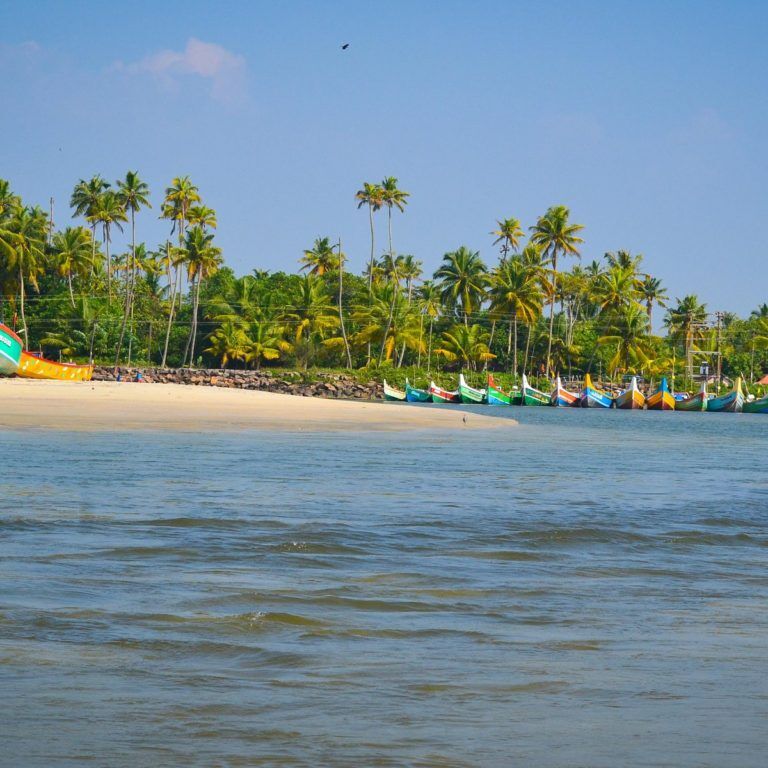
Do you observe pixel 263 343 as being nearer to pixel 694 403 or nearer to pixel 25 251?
pixel 25 251

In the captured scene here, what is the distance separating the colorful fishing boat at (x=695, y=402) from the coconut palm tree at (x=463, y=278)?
1985cm

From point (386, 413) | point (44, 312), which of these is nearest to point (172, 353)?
point (44, 312)

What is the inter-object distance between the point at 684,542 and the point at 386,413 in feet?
93.4

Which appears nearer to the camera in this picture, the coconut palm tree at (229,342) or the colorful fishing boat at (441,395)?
the colorful fishing boat at (441,395)

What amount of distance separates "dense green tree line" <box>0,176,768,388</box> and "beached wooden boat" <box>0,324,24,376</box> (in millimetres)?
33398

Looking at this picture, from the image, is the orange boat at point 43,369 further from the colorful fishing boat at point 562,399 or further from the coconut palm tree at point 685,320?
the coconut palm tree at point 685,320

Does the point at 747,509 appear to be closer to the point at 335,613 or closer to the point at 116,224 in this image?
the point at 335,613

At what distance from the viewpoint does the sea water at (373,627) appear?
4.05 metres

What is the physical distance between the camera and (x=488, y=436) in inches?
1200

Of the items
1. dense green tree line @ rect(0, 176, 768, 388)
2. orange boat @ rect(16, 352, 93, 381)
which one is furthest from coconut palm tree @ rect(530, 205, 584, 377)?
orange boat @ rect(16, 352, 93, 381)

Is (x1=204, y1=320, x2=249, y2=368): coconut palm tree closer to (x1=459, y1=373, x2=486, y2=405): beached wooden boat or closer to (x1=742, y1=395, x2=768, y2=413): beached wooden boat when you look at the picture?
(x1=459, y1=373, x2=486, y2=405): beached wooden boat

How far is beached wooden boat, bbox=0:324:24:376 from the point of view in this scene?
46.6m

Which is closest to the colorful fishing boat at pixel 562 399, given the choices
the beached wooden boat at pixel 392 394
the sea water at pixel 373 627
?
the beached wooden boat at pixel 392 394

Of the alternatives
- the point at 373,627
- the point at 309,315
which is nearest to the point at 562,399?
the point at 309,315
